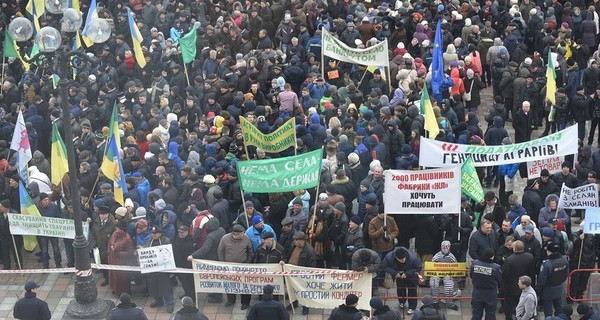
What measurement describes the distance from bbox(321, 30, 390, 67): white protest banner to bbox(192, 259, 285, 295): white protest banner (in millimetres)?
8383

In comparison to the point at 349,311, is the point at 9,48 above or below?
above

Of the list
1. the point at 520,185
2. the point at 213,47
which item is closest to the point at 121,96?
the point at 213,47

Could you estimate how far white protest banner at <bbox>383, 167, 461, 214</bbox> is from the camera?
17.4 metres

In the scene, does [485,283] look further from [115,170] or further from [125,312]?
[115,170]

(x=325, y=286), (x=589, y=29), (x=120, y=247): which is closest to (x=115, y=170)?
(x=120, y=247)

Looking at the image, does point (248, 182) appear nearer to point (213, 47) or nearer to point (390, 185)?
point (390, 185)

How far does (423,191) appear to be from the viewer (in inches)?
690

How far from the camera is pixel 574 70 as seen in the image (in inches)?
955

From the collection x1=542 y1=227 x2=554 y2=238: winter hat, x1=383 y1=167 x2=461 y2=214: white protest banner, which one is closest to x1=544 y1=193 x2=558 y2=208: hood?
x1=542 y1=227 x2=554 y2=238: winter hat

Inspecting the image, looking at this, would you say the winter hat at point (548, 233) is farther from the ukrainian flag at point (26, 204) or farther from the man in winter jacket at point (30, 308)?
the ukrainian flag at point (26, 204)

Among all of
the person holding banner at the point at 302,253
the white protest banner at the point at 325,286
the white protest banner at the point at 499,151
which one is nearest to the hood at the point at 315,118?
the white protest banner at the point at 499,151

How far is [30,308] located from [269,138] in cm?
583

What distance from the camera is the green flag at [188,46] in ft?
83.2

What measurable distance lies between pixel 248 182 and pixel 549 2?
14135mm
